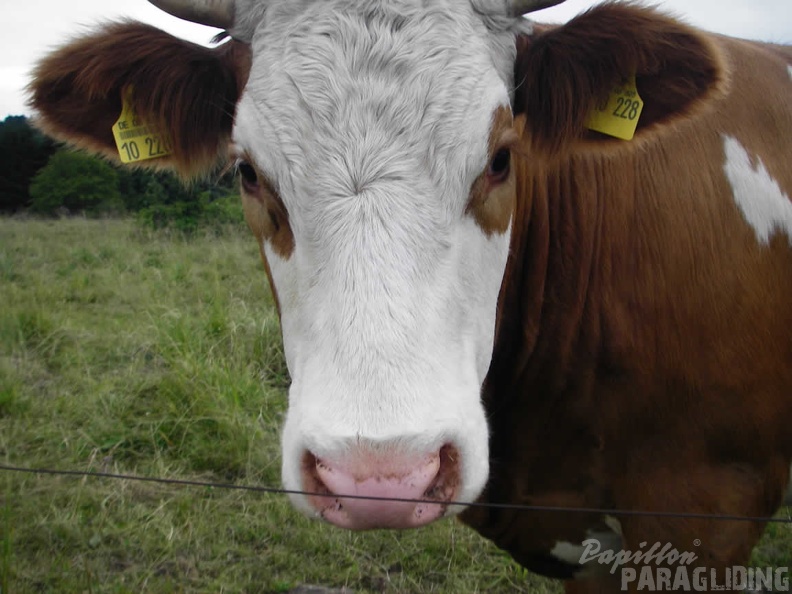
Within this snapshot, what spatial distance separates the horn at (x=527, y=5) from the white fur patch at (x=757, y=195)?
78 cm

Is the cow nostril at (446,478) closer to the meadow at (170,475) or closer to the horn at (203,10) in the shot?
the horn at (203,10)

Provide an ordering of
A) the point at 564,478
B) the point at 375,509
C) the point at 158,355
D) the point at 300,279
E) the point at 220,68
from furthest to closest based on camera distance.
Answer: the point at 158,355, the point at 564,478, the point at 220,68, the point at 300,279, the point at 375,509

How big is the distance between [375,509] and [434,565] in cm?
223

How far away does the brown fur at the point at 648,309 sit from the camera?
1.93 meters

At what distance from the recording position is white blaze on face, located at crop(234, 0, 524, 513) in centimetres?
130

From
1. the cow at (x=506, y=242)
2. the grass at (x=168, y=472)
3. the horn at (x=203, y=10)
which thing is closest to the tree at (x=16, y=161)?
the grass at (x=168, y=472)

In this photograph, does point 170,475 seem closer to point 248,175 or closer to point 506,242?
point 248,175

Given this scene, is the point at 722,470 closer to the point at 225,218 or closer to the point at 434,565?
the point at 434,565

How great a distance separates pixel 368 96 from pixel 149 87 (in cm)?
84

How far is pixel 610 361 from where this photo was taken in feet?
6.75

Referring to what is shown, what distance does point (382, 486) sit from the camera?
48.1 inches

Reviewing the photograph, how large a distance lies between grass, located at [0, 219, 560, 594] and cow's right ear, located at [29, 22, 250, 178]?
1997 mm

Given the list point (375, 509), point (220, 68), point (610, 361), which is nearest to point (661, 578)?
point (610, 361)

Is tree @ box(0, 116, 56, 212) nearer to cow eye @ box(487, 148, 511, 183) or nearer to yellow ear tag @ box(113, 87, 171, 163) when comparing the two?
yellow ear tag @ box(113, 87, 171, 163)
